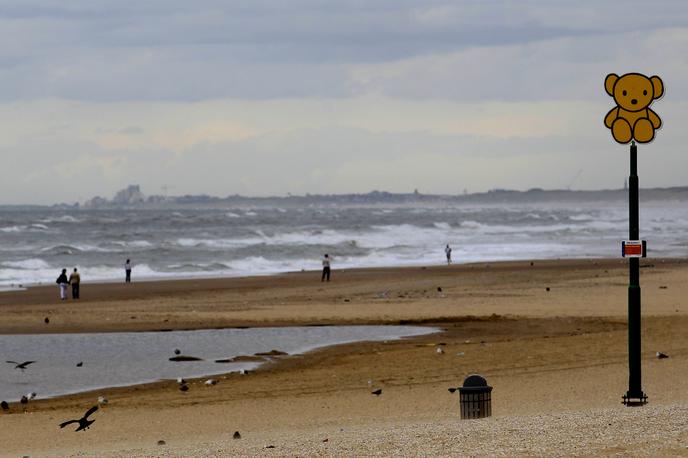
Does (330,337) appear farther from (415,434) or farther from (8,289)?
(8,289)

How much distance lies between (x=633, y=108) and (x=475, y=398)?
390 cm

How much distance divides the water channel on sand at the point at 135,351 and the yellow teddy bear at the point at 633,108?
8864mm

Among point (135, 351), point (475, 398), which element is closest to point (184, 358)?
point (135, 351)

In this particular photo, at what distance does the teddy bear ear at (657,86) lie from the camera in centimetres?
1412

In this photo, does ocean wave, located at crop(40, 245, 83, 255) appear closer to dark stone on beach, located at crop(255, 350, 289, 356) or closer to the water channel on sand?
the water channel on sand

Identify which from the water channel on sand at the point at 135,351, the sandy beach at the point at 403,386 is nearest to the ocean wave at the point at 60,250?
the sandy beach at the point at 403,386

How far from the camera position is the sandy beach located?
39.1ft

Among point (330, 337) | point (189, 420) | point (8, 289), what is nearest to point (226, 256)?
point (8, 289)

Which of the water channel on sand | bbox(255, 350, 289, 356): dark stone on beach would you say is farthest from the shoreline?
bbox(255, 350, 289, 356): dark stone on beach

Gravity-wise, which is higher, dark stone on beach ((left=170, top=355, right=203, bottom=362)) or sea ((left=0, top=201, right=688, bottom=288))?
sea ((left=0, top=201, right=688, bottom=288))

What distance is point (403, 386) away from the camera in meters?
18.0

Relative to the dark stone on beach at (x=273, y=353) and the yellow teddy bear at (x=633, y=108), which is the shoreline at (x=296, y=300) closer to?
the dark stone on beach at (x=273, y=353)

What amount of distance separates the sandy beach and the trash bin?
1.10 ft

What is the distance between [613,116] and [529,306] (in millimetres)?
18005
